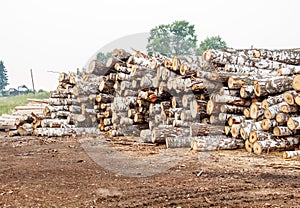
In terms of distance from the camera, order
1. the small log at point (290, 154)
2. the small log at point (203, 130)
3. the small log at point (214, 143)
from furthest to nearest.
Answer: the small log at point (203, 130) → the small log at point (214, 143) → the small log at point (290, 154)

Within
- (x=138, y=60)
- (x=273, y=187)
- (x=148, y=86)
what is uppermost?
(x=138, y=60)

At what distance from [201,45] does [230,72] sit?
125 ft

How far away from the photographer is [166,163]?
21.5ft

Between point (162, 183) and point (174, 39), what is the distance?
42.1 meters

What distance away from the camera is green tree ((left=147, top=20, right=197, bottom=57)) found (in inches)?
1732

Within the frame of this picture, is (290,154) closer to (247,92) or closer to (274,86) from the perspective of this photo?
(274,86)

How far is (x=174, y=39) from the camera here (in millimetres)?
45812

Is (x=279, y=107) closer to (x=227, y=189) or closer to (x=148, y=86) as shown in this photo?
(x=227, y=189)

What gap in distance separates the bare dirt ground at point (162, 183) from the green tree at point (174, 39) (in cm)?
3736

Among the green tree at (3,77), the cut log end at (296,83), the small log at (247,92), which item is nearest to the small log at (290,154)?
the cut log end at (296,83)

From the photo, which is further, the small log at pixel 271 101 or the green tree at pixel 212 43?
the green tree at pixel 212 43

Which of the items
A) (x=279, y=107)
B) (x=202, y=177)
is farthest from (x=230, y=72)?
(x=202, y=177)

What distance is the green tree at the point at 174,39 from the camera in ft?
144

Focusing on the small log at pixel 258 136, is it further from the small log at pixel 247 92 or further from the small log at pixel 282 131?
the small log at pixel 247 92
